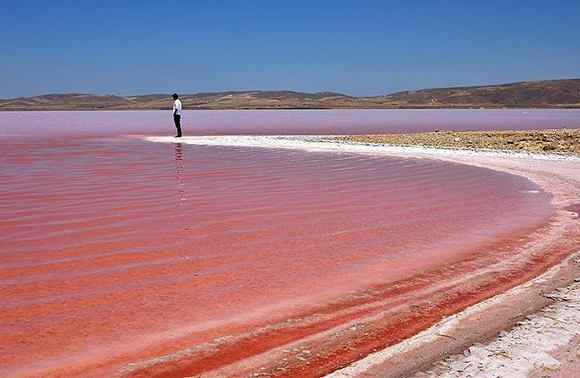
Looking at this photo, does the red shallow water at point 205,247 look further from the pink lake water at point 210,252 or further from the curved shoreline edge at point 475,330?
the curved shoreline edge at point 475,330

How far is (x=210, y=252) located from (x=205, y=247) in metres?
0.22

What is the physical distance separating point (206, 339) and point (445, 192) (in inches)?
289

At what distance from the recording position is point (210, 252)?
19.3ft

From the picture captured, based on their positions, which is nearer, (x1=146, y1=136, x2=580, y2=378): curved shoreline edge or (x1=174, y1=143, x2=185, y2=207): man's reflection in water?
(x1=146, y1=136, x2=580, y2=378): curved shoreline edge

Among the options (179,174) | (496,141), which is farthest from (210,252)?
(496,141)

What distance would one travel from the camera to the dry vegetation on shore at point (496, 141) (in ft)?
60.2

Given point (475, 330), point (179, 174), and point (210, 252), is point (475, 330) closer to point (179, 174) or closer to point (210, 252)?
point (210, 252)

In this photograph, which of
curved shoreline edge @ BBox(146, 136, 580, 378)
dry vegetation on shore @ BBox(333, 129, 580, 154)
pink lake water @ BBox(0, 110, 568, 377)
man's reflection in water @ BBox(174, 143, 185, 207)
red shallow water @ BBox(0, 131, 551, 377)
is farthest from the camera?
dry vegetation on shore @ BBox(333, 129, 580, 154)

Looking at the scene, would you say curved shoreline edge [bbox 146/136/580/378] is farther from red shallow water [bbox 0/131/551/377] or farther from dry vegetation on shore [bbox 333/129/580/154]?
dry vegetation on shore [bbox 333/129/580/154]

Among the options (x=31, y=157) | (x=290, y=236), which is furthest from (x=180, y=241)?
(x=31, y=157)

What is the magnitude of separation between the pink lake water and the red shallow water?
0.06 ft

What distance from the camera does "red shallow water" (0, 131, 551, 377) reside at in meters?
3.80

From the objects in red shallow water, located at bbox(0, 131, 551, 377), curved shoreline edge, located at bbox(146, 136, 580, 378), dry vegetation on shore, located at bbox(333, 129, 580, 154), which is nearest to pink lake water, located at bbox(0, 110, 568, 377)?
red shallow water, located at bbox(0, 131, 551, 377)

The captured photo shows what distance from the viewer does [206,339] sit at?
371 cm
